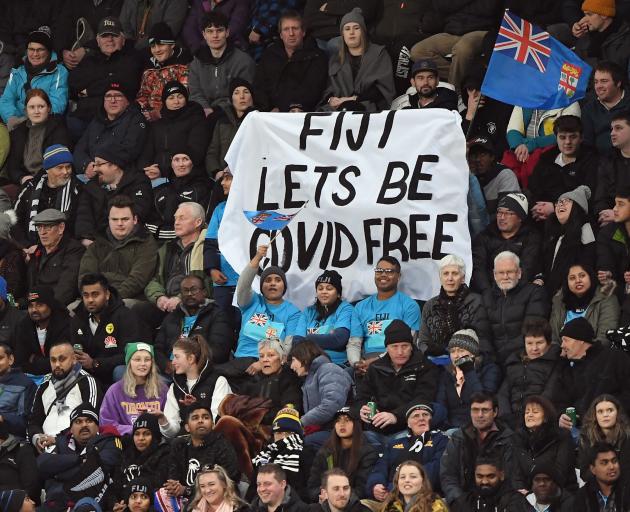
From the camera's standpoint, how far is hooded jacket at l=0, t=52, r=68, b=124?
71.3 feet

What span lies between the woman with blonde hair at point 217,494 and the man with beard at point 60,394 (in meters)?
2.02

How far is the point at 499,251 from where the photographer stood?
17875 millimetres

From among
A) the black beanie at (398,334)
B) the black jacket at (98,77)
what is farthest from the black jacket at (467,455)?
the black jacket at (98,77)

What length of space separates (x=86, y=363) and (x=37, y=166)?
12.7ft

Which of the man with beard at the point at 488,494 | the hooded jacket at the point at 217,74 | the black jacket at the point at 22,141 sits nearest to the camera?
the man with beard at the point at 488,494

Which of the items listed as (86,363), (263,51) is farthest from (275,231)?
(263,51)

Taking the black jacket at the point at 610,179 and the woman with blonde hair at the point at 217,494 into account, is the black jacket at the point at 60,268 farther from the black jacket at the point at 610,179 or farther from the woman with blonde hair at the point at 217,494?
the black jacket at the point at 610,179

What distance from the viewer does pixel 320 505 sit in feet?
49.9

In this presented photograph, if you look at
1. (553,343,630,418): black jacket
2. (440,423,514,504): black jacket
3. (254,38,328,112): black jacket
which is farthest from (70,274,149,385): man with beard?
(553,343,630,418): black jacket

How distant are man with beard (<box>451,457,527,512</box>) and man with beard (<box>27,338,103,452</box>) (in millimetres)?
3606

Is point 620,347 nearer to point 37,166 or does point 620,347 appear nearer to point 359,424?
point 359,424

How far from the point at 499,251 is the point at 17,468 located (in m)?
4.35

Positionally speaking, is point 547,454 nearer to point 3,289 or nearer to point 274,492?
point 274,492

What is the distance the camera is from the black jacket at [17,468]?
53.9 feet
